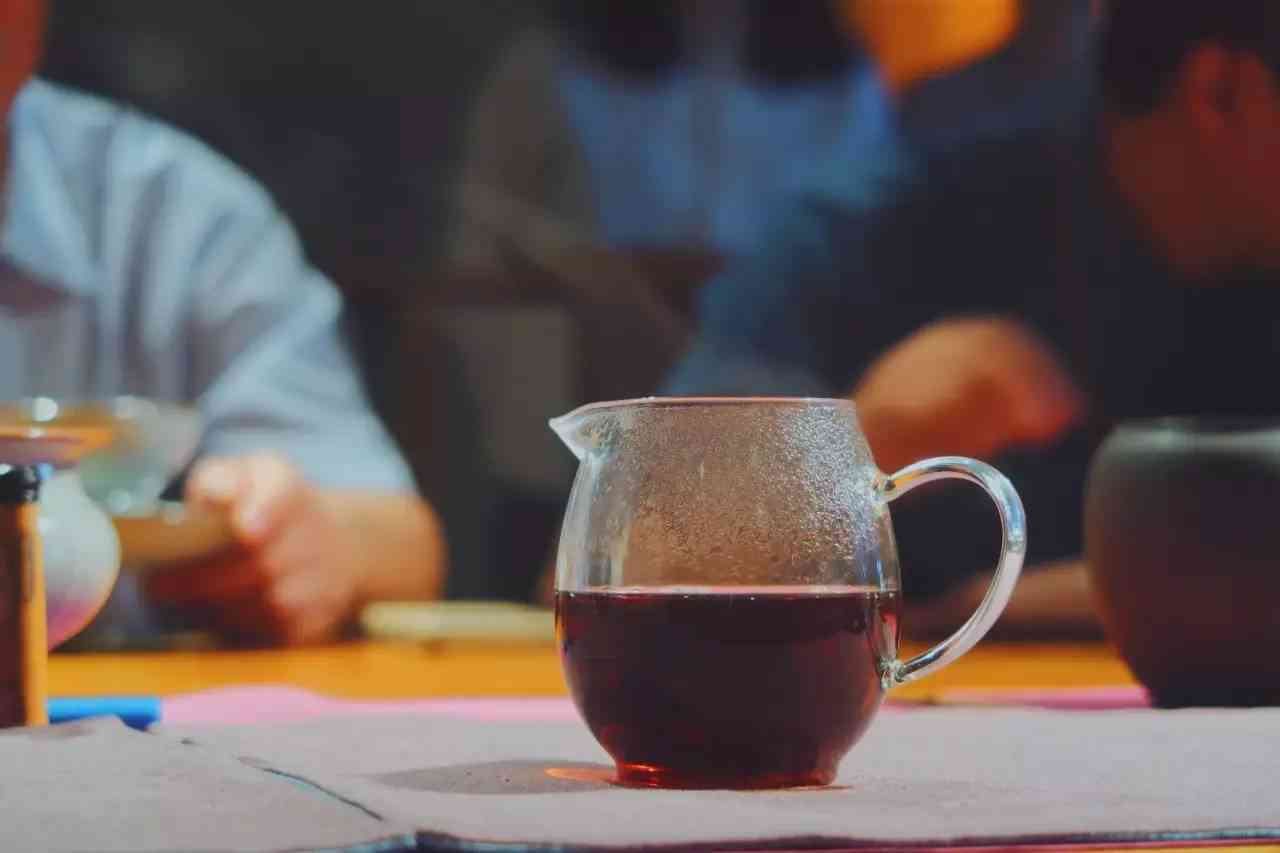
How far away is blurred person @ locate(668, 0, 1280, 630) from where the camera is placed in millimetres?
2486

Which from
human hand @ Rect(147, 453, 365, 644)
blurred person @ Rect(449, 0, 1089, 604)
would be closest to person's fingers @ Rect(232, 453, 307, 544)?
human hand @ Rect(147, 453, 365, 644)

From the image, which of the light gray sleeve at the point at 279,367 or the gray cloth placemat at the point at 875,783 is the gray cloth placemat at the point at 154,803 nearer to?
the gray cloth placemat at the point at 875,783

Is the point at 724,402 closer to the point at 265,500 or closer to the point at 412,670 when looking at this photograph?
the point at 412,670

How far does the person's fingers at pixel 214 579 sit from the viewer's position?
179 cm

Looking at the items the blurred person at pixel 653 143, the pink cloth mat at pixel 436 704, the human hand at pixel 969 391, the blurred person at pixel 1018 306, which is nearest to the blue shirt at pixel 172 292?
the blurred person at pixel 653 143

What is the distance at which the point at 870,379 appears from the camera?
2510mm

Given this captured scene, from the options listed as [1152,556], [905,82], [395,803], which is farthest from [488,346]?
[395,803]

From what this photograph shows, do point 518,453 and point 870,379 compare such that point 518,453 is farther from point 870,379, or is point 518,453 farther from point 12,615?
point 12,615

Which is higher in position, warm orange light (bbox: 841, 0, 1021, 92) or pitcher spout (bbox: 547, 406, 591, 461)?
warm orange light (bbox: 841, 0, 1021, 92)

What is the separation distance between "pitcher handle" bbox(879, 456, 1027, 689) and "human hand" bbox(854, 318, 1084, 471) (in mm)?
1796

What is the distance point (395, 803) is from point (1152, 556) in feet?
1.73

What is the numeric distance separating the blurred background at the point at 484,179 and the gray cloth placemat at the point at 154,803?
171 centimetres

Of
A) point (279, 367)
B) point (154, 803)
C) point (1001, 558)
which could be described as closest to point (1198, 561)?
point (1001, 558)

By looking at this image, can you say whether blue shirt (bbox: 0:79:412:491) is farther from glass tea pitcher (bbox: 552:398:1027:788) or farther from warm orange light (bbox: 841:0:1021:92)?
glass tea pitcher (bbox: 552:398:1027:788)
